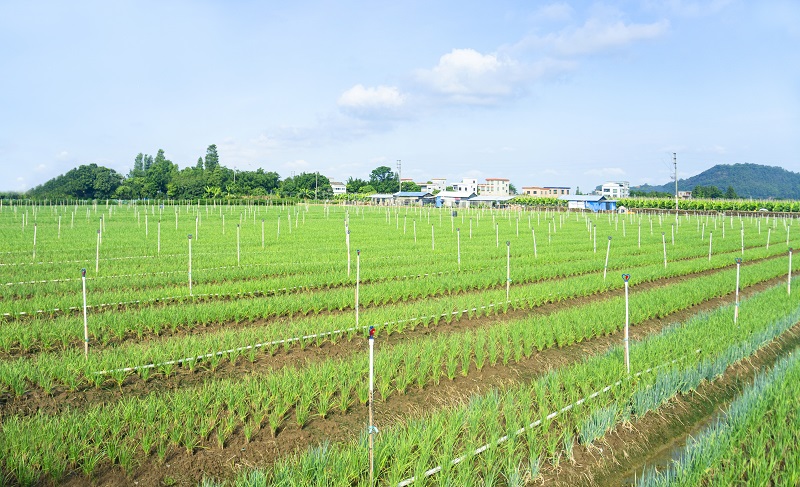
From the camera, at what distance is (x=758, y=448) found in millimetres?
4441

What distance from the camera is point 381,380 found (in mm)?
6031

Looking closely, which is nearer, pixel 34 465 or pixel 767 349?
pixel 34 465

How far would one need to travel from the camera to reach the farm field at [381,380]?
4254 millimetres

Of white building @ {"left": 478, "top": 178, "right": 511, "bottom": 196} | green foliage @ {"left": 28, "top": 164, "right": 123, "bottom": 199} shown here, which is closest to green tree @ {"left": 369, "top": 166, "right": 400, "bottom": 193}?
white building @ {"left": 478, "top": 178, "right": 511, "bottom": 196}

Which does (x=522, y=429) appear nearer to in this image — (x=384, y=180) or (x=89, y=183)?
(x=89, y=183)

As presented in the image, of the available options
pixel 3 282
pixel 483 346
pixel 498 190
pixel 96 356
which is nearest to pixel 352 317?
pixel 483 346

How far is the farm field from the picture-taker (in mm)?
4254

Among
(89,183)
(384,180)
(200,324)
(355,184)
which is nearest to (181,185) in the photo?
(89,183)

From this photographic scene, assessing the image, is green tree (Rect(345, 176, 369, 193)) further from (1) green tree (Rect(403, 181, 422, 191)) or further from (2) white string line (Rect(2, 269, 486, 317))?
(2) white string line (Rect(2, 269, 486, 317))

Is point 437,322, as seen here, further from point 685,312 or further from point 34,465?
point 34,465

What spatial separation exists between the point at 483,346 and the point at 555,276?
7424 mm

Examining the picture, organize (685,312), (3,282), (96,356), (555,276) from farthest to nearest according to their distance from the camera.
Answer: (555,276) → (3,282) → (685,312) → (96,356)

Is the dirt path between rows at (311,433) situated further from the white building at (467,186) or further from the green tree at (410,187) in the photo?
the green tree at (410,187)

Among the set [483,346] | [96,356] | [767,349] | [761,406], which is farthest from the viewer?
[767,349]
